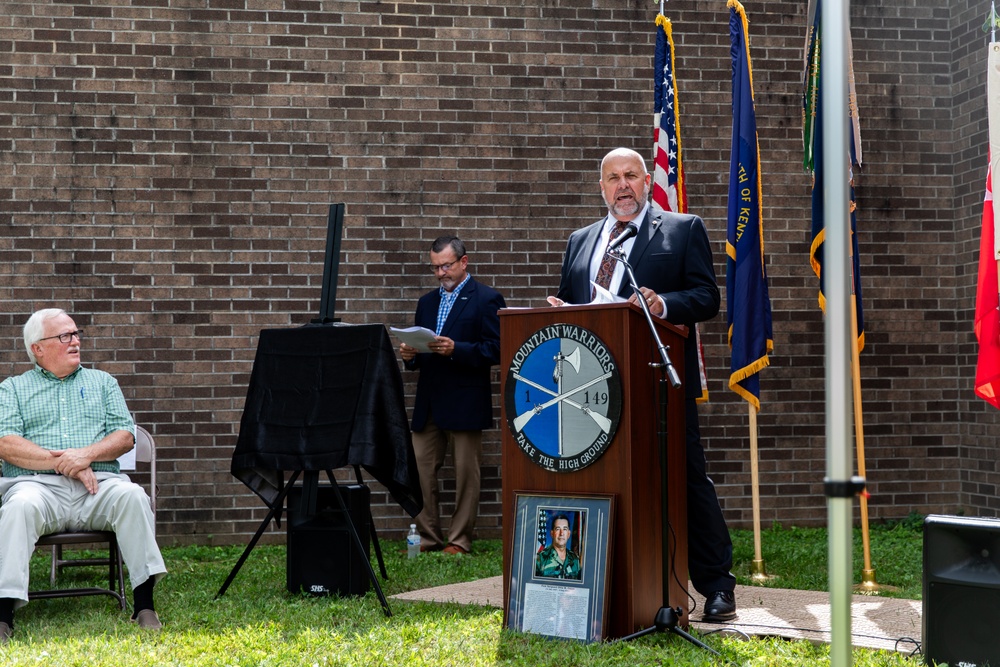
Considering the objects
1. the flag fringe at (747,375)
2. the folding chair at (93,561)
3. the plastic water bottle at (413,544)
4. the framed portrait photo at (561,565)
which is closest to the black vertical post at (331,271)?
the folding chair at (93,561)

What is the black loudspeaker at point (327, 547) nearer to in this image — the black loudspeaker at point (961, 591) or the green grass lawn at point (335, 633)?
the green grass lawn at point (335, 633)

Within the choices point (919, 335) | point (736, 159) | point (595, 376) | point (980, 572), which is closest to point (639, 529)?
point (595, 376)

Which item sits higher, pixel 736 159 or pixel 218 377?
pixel 736 159

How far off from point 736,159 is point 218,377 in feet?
12.2

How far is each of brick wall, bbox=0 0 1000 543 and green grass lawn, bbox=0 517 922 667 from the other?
1535 mm

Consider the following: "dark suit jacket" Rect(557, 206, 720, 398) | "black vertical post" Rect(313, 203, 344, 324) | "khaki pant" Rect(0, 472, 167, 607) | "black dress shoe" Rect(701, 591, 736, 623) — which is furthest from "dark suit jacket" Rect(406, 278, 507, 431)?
"black dress shoe" Rect(701, 591, 736, 623)

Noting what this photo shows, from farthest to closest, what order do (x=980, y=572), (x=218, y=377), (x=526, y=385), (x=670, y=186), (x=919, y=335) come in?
(x=919, y=335) → (x=218, y=377) → (x=670, y=186) → (x=526, y=385) → (x=980, y=572)

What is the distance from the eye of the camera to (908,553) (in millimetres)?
6367

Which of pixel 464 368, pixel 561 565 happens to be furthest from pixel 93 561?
pixel 561 565

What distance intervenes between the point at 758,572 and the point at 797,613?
3.82 ft

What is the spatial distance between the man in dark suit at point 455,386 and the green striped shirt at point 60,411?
2053 millimetres

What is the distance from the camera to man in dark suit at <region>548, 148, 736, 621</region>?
14.0 ft

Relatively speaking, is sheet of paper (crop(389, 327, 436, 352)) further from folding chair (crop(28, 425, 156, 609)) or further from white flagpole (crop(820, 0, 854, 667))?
white flagpole (crop(820, 0, 854, 667))

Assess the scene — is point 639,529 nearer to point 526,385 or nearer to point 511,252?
point 526,385
